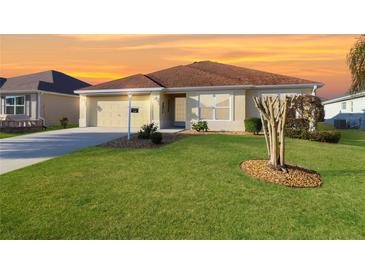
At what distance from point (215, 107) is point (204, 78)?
3142 millimetres

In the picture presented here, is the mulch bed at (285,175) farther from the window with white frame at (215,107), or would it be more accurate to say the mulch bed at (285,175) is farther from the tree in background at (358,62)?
the window with white frame at (215,107)

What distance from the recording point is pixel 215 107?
61.9 ft

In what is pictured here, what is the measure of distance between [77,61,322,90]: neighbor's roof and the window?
300 inches

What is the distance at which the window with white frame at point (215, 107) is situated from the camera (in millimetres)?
18688

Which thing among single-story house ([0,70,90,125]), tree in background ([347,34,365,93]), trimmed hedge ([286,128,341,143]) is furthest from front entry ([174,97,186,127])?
tree in background ([347,34,365,93])

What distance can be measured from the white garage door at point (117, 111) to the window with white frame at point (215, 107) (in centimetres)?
421

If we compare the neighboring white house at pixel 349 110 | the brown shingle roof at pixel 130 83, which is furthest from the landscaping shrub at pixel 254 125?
the neighboring white house at pixel 349 110

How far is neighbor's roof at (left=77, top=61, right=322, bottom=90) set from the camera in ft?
62.1

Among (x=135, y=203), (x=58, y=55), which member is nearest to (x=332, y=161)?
(x=135, y=203)

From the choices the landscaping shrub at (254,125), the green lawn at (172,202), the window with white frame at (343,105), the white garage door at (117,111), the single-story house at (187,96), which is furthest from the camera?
the window with white frame at (343,105)

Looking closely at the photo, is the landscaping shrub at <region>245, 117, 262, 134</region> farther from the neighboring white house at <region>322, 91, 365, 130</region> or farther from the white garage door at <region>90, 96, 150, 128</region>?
the neighboring white house at <region>322, 91, 365, 130</region>

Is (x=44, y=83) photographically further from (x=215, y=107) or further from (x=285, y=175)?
(x=285, y=175)

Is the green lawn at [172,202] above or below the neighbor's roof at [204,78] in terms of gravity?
below

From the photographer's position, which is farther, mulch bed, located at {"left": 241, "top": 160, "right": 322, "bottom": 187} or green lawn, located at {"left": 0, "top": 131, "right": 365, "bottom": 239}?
mulch bed, located at {"left": 241, "top": 160, "right": 322, "bottom": 187}
